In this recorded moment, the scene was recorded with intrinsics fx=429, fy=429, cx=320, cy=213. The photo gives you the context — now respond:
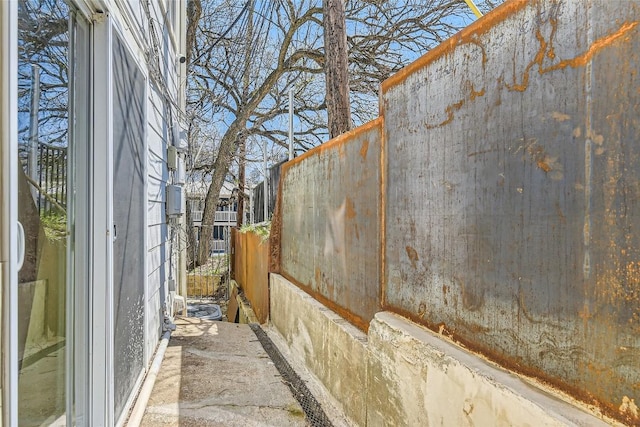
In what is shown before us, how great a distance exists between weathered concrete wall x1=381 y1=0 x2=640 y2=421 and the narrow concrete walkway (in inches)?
56.7

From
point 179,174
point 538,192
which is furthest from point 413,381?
point 179,174

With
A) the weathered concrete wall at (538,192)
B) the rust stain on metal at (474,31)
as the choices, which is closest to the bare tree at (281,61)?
the rust stain on metal at (474,31)

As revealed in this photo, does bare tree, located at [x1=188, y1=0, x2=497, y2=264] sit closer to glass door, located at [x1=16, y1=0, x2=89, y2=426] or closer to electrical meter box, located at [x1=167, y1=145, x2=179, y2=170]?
electrical meter box, located at [x1=167, y1=145, x2=179, y2=170]

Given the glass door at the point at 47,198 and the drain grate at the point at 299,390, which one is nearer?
the glass door at the point at 47,198

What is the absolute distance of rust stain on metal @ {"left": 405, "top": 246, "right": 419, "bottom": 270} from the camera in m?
2.05

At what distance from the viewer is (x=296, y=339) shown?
3.94 meters

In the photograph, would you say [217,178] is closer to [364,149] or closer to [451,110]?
[364,149]

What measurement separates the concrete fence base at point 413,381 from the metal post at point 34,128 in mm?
1578

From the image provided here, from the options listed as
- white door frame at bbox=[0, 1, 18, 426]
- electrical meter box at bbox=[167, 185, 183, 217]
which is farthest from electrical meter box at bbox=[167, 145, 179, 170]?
white door frame at bbox=[0, 1, 18, 426]

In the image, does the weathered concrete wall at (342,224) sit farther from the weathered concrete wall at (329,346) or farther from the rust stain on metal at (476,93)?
the rust stain on metal at (476,93)

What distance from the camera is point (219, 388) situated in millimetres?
3209

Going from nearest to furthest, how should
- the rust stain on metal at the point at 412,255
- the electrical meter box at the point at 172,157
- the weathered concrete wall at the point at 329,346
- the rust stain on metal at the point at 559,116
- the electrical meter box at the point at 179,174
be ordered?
1. the rust stain on metal at the point at 559,116
2. the rust stain on metal at the point at 412,255
3. the weathered concrete wall at the point at 329,346
4. the electrical meter box at the point at 172,157
5. the electrical meter box at the point at 179,174

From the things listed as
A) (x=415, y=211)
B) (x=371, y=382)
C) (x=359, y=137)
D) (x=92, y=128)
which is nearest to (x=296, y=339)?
(x=371, y=382)

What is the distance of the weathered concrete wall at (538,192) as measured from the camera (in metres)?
1.04
